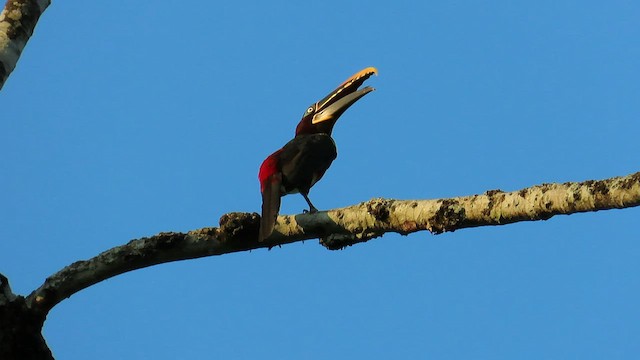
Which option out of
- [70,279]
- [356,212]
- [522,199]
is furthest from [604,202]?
[70,279]

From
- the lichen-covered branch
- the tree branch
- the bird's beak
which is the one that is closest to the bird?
the bird's beak

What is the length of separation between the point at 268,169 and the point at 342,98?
104 cm

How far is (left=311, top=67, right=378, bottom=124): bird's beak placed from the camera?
24.1ft

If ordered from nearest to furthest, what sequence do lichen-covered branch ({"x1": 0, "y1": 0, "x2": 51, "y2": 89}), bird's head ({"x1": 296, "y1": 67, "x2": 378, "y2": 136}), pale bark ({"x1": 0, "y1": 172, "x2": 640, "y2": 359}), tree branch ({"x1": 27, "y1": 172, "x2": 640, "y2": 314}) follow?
pale bark ({"x1": 0, "y1": 172, "x2": 640, "y2": 359}), tree branch ({"x1": 27, "y1": 172, "x2": 640, "y2": 314}), lichen-covered branch ({"x1": 0, "y1": 0, "x2": 51, "y2": 89}), bird's head ({"x1": 296, "y1": 67, "x2": 378, "y2": 136})

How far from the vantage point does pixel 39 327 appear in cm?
450

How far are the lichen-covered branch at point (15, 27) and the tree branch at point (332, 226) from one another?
44.5 inches

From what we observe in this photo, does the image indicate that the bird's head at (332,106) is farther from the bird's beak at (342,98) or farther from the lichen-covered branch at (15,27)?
the lichen-covered branch at (15,27)

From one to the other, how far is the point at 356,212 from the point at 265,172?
2458mm

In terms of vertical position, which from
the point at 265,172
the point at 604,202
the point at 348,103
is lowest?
the point at 604,202

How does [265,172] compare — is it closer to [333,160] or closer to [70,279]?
[333,160]

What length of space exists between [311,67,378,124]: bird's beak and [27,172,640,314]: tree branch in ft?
8.51

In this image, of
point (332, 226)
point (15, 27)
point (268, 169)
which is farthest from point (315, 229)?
point (268, 169)

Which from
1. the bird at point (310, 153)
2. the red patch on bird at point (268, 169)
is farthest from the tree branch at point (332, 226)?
the red patch on bird at point (268, 169)

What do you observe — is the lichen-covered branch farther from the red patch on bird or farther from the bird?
the red patch on bird
